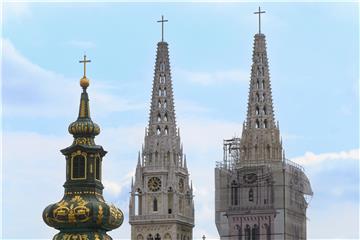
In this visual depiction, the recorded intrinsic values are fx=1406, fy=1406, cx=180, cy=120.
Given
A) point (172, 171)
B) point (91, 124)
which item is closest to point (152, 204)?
point (172, 171)

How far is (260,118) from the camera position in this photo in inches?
4845

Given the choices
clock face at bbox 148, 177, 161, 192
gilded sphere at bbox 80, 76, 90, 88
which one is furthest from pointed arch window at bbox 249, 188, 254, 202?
gilded sphere at bbox 80, 76, 90, 88

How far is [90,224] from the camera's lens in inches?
1764

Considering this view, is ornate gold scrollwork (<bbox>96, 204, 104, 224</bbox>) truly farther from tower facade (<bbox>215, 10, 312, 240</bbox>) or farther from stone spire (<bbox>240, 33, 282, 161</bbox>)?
stone spire (<bbox>240, 33, 282, 161</bbox>)

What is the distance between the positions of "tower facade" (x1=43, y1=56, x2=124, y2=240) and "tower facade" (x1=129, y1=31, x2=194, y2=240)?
7381cm

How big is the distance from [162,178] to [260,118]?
33.2 feet

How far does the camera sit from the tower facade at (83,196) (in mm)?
44750

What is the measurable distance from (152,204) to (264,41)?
17.6m

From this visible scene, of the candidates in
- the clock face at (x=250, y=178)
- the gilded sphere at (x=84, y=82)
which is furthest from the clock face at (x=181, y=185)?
the gilded sphere at (x=84, y=82)

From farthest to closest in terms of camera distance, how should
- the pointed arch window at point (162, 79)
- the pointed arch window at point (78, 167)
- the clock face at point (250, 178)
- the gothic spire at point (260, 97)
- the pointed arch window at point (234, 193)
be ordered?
the pointed arch window at point (162, 79), the gothic spire at point (260, 97), the pointed arch window at point (234, 193), the clock face at point (250, 178), the pointed arch window at point (78, 167)

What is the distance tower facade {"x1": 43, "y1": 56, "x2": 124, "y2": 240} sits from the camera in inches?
1762

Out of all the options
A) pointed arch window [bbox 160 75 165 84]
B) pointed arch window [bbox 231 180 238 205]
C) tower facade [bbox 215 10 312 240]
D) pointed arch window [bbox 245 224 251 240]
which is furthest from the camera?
pointed arch window [bbox 160 75 165 84]

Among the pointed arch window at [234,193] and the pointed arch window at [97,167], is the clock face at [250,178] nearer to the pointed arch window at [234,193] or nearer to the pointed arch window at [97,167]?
the pointed arch window at [234,193]

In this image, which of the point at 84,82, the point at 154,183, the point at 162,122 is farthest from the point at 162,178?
the point at 84,82
